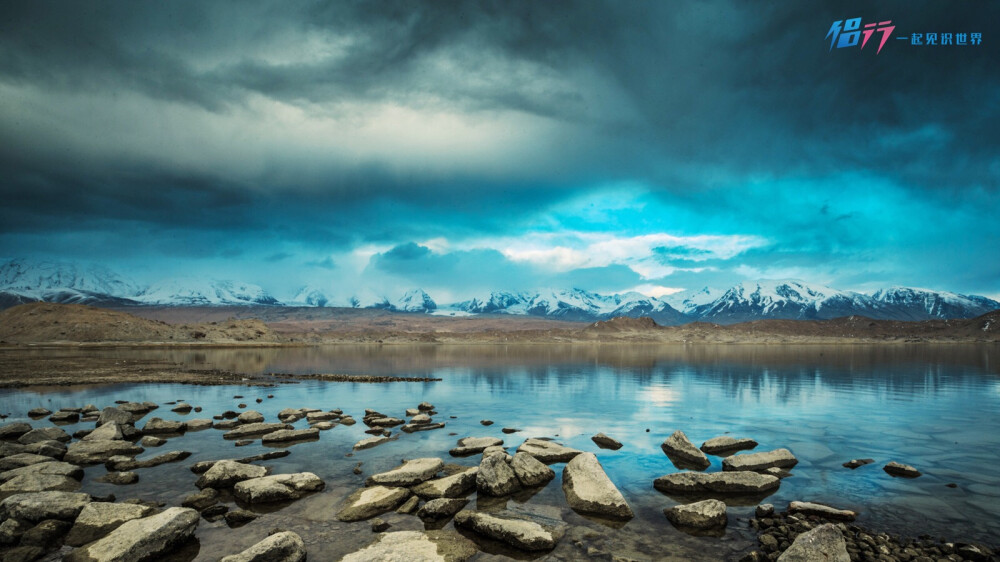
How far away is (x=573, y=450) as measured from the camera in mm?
16531

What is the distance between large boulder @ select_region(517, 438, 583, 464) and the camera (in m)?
16.0

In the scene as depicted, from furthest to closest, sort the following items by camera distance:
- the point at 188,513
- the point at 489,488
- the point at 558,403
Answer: the point at 558,403, the point at 489,488, the point at 188,513

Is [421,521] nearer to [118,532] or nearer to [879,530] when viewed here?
[118,532]

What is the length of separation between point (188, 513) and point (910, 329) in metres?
229

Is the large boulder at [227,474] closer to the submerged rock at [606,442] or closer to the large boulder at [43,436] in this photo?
the large boulder at [43,436]

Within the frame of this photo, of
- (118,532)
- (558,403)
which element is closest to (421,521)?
(118,532)

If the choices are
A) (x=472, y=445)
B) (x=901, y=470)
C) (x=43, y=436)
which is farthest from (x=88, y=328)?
(x=901, y=470)

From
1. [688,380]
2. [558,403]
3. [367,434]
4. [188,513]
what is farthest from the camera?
[688,380]

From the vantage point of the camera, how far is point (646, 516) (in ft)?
37.3

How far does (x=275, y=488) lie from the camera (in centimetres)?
1223

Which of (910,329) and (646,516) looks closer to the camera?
(646,516)

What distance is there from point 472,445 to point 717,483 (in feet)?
27.3

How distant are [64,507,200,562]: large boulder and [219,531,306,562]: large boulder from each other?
5.11 ft

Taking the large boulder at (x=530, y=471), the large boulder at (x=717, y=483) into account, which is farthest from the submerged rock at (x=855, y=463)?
the large boulder at (x=530, y=471)
